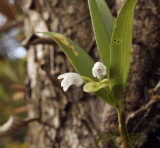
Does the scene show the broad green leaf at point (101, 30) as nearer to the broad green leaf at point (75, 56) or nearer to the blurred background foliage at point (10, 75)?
the broad green leaf at point (75, 56)

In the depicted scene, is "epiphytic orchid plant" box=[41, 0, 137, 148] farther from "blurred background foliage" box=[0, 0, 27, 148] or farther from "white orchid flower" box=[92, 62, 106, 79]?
"blurred background foliage" box=[0, 0, 27, 148]

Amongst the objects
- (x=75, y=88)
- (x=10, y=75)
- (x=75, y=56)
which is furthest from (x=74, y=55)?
(x=10, y=75)

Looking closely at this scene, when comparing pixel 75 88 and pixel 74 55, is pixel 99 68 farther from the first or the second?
pixel 75 88

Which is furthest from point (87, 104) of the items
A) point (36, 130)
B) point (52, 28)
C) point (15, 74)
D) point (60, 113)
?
point (15, 74)

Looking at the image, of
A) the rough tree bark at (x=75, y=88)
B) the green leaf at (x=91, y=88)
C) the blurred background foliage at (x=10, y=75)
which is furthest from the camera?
the blurred background foliage at (x=10, y=75)

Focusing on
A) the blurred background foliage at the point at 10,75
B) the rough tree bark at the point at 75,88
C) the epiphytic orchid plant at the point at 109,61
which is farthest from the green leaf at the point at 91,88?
the blurred background foliage at the point at 10,75

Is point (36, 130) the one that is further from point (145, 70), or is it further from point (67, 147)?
point (145, 70)
